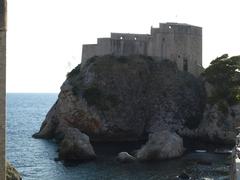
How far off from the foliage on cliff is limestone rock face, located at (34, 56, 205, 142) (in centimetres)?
406

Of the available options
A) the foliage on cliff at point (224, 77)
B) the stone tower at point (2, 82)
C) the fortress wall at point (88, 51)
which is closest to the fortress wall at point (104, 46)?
the fortress wall at point (88, 51)

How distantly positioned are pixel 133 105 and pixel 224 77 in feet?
37.9

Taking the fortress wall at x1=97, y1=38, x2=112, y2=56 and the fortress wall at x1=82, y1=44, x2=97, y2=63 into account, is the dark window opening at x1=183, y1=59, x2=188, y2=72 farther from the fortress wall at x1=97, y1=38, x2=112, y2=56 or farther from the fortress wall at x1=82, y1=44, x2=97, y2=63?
the fortress wall at x1=82, y1=44, x2=97, y2=63

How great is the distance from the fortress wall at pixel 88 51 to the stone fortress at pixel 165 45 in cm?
41

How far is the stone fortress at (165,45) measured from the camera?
63406 mm

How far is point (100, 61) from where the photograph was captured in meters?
61.3

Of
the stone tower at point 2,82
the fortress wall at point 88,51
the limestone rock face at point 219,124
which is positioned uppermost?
the fortress wall at point 88,51

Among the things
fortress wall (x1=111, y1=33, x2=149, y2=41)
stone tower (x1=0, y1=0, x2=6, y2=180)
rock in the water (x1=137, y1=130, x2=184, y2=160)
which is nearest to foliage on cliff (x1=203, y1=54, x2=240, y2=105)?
fortress wall (x1=111, y1=33, x2=149, y2=41)

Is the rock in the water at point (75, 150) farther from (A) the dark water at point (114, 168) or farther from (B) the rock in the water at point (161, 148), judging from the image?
(B) the rock in the water at point (161, 148)

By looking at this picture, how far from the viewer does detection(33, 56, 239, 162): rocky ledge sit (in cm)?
5531

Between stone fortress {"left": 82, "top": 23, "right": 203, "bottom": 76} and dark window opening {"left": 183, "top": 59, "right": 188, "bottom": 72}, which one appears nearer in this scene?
dark window opening {"left": 183, "top": 59, "right": 188, "bottom": 72}

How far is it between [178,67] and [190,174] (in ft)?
93.2

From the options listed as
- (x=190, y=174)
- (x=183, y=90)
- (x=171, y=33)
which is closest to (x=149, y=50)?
(x=171, y=33)

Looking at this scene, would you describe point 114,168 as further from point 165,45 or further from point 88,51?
point 88,51
